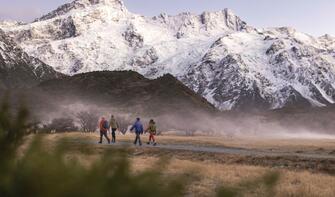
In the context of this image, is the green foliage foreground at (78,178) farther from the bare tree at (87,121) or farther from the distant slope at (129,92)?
the distant slope at (129,92)

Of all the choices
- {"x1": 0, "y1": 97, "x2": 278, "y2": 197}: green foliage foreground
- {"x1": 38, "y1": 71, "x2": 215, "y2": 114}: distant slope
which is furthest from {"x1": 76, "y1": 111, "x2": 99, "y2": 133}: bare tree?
{"x1": 0, "y1": 97, "x2": 278, "y2": 197}: green foliage foreground

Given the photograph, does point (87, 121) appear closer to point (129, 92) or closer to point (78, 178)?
point (129, 92)

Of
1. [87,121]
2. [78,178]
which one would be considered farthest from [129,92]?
[78,178]

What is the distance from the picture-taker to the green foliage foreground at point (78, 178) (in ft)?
9.61

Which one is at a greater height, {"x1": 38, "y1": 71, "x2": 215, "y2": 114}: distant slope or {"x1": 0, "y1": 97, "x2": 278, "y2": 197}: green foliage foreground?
{"x1": 38, "y1": 71, "x2": 215, "y2": 114}: distant slope

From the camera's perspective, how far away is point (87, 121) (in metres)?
99.2

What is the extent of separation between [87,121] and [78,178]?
318 feet

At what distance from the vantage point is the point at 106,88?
152625mm

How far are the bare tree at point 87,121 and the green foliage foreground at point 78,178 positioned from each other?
93.5m

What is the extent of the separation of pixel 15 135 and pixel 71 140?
795mm

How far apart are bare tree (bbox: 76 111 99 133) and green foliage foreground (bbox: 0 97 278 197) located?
9353 centimetres

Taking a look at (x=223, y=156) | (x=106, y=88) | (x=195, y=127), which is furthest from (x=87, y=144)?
(x=106, y=88)

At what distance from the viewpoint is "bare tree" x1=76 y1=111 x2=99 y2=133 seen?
9760 centimetres

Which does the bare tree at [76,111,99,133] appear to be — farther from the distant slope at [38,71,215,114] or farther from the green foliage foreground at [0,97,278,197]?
the green foliage foreground at [0,97,278,197]
